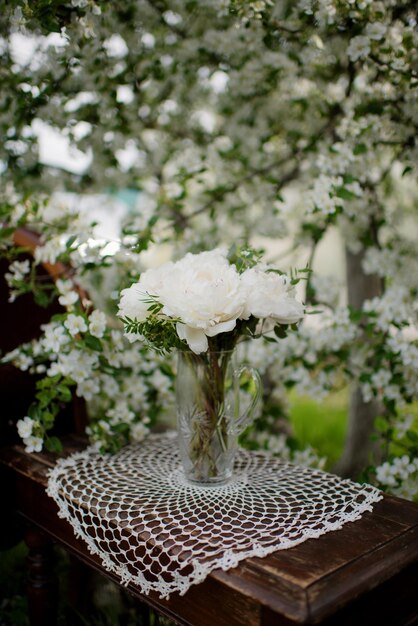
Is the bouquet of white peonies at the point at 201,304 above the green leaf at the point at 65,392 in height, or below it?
above

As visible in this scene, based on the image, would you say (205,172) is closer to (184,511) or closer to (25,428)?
(25,428)

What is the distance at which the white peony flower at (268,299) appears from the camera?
1.35m

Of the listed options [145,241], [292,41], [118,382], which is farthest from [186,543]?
[292,41]

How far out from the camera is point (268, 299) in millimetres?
1359

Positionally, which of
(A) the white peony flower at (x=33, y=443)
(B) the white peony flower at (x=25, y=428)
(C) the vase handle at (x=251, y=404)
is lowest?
(A) the white peony flower at (x=33, y=443)

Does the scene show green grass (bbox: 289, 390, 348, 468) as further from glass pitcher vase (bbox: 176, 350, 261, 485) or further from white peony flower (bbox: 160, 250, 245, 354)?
white peony flower (bbox: 160, 250, 245, 354)

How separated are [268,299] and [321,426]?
2.66 meters

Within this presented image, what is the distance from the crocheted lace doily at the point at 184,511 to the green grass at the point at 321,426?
1831mm

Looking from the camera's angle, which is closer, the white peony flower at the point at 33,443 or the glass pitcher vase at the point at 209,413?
the glass pitcher vase at the point at 209,413

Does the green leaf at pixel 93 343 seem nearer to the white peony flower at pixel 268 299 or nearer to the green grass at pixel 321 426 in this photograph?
the white peony flower at pixel 268 299

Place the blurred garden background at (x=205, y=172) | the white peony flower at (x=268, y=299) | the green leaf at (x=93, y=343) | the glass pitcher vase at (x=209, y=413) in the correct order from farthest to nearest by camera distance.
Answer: the blurred garden background at (x=205, y=172) < the green leaf at (x=93, y=343) < the glass pitcher vase at (x=209, y=413) < the white peony flower at (x=268, y=299)

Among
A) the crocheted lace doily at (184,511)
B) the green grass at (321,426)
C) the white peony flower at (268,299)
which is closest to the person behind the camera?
the crocheted lace doily at (184,511)

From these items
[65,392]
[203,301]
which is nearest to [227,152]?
[65,392]

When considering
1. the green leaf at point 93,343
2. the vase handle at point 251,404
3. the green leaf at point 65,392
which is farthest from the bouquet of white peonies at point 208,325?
the green leaf at point 65,392
